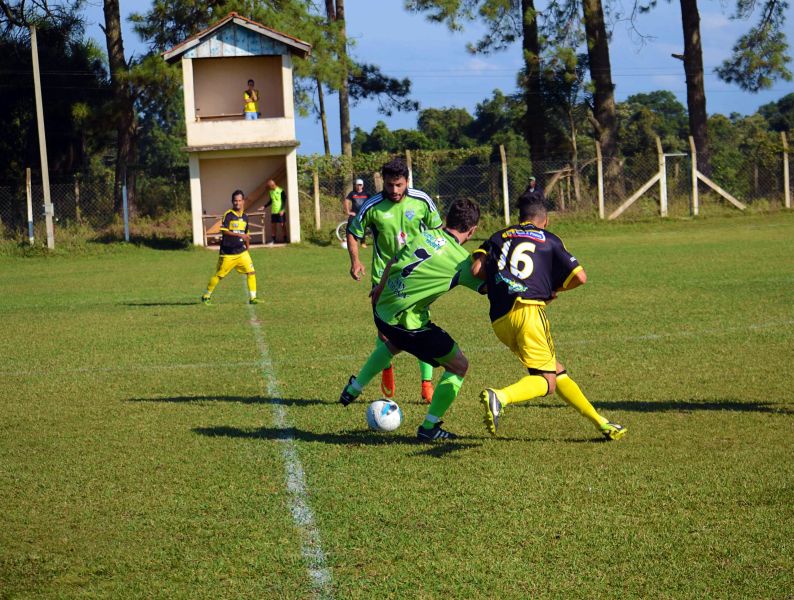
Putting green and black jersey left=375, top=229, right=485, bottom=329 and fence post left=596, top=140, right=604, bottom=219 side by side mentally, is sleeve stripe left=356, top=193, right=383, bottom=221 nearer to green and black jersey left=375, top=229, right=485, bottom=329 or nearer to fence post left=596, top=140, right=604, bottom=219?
green and black jersey left=375, top=229, right=485, bottom=329

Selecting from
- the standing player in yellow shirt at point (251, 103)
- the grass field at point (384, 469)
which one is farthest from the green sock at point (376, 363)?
the standing player in yellow shirt at point (251, 103)

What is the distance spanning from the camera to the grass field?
446 centimetres

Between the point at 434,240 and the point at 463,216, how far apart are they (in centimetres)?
24

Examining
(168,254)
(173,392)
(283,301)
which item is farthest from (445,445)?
(168,254)

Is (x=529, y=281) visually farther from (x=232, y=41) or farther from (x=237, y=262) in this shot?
(x=232, y=41)

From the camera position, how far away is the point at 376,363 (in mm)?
7555

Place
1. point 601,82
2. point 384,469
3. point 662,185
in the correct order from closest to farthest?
point 384,469
point 662,185
point 601,82

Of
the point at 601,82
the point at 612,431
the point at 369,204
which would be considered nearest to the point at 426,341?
the point at 612,431

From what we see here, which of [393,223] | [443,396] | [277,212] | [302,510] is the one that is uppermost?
[277,212]

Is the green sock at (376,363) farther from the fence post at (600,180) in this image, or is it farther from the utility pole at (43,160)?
the fence post at (600,180)

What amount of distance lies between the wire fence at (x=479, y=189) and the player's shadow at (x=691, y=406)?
21.6 m

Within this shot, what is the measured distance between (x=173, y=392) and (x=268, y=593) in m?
4.83

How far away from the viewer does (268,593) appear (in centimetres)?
426

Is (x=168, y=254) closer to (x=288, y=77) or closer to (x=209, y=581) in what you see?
(x=288, y=77)
